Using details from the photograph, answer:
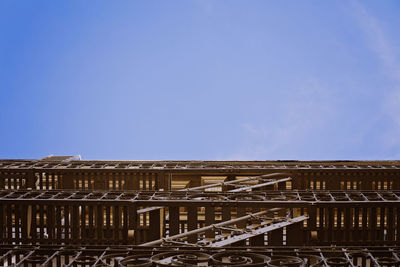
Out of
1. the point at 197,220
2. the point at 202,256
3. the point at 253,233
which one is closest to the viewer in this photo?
the point at 202,256

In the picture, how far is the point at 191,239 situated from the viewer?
10.7m

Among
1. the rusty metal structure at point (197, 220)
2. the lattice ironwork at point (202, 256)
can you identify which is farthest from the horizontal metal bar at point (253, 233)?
the lattice ironwork at point (202, 256)

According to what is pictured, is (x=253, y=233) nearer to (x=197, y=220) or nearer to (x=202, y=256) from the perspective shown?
(x=197, y=220)

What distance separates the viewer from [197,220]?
10805 millimetres

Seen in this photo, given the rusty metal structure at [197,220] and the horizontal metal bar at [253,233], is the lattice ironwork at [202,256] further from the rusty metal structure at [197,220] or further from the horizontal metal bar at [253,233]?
the horizontal metal bar at [253,233]

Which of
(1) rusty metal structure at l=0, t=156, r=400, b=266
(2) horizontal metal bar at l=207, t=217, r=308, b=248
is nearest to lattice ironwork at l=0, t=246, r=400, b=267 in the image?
(1) rusty metal structure at l=0, t=156, r=400, b=266

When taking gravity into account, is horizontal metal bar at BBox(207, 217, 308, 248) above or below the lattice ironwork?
below

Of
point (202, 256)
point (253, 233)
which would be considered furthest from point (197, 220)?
point (202, 256)

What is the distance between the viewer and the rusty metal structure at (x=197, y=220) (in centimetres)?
715

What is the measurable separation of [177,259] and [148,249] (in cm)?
59

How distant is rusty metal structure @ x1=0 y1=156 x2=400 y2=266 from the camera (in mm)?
7152

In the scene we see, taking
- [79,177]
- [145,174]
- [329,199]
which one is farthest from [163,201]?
[79,177]

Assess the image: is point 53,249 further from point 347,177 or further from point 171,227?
point 347,177

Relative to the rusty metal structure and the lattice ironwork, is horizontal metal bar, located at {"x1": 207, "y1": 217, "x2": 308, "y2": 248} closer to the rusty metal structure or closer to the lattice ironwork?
the rusty metal structure
